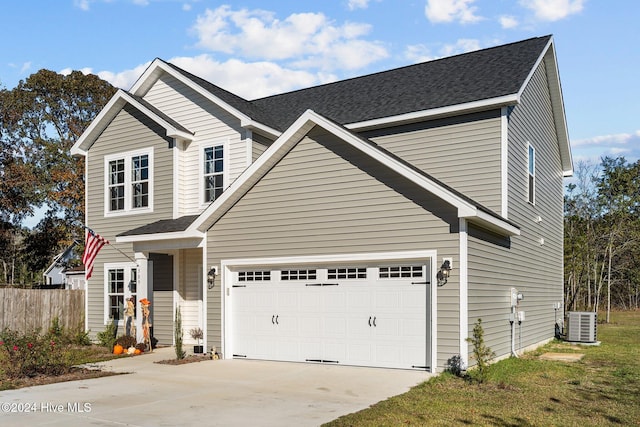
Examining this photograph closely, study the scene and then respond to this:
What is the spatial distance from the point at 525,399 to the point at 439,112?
287 inches

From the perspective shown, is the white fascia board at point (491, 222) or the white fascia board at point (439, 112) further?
the white fascia board at point (439, 112)

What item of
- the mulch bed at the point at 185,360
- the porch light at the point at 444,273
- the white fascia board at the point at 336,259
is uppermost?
the white fascia board at the point at 336,259

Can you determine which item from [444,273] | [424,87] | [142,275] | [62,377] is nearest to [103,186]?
[142,275]

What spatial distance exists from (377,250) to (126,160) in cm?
932

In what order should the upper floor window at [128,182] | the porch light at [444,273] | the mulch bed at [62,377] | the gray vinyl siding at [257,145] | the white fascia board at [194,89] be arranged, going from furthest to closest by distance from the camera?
the upper floor window at [128,182], the gray vinyl siding at [257,145], the white fascia board at [194,89], the porch light at [444,273], the mulch bed at [62,377]

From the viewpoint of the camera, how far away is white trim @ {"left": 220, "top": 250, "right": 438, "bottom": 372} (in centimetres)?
1174

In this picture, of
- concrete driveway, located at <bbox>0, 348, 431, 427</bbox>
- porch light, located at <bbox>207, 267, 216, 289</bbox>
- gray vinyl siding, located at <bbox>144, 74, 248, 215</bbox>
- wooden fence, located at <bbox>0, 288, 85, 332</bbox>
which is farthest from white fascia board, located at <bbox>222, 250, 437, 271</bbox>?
wooden fence, located at <bbox>0, 288, 85, 332</bbox>

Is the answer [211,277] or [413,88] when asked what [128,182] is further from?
[413,88]

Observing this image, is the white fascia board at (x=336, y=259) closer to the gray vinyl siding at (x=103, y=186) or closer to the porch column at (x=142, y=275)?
the porch column at (x=142, y=275)

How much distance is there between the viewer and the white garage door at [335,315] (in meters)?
12.2

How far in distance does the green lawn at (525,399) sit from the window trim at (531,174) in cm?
481

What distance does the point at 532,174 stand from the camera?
54.6 ft

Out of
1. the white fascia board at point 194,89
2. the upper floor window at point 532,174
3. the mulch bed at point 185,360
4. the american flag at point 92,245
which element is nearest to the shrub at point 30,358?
the mulch bed at point 185,360

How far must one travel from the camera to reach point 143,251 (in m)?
16.3
